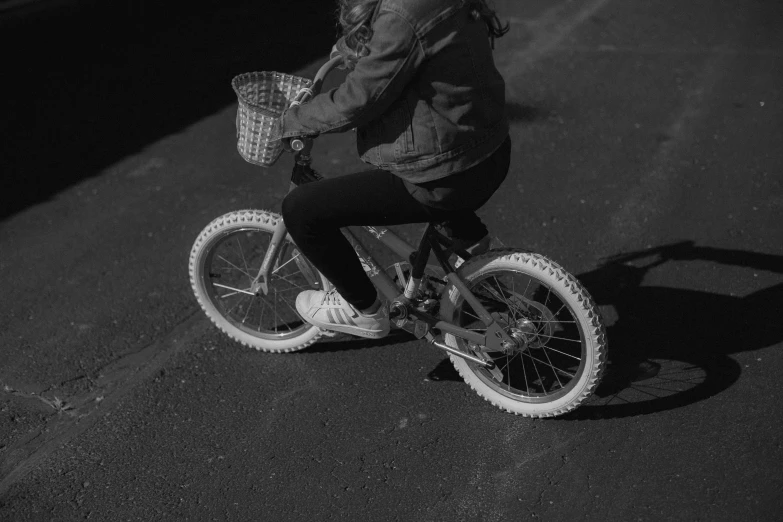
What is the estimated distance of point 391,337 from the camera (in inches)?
172

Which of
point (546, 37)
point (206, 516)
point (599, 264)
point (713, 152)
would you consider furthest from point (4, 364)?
point (546, 37)

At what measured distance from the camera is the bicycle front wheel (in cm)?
398

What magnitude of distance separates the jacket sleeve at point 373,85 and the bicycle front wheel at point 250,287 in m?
0.87

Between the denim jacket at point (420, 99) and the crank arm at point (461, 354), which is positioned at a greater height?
the denim jacket at point (420, 99)

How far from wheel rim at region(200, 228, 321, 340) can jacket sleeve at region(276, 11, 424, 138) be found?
945 millimetres

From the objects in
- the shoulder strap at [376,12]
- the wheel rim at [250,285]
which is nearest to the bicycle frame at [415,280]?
the wheel rim at [250,285]

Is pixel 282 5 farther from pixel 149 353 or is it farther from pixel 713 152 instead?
pixel 149 353

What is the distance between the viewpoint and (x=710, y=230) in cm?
513

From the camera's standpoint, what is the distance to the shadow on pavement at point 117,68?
6.34 m

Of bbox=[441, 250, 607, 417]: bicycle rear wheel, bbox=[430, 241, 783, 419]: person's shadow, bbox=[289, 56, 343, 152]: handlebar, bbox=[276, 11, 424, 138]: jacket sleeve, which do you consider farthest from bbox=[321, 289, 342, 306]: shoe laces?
bbox=[276, 11, 424, 138]: jacket sleeve

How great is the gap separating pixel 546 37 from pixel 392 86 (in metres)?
5.80

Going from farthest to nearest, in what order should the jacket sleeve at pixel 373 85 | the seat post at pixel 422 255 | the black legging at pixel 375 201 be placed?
the seat post at pixel 422 255
the black legging at pixel 375 201
the jacket sleeve at pixel 373 85

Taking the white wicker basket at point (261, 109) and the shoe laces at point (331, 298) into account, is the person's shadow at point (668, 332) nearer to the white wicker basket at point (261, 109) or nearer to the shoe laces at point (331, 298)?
the shoe laces at point (331, 298)

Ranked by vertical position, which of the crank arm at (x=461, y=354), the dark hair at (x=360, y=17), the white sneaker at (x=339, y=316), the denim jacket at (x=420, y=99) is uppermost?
the dark hair at (x=360, y=17)
